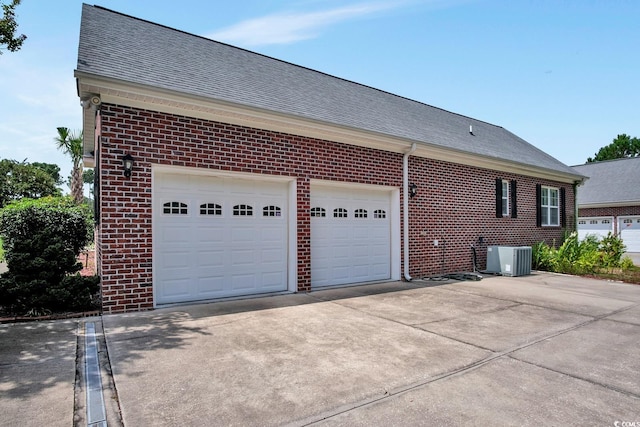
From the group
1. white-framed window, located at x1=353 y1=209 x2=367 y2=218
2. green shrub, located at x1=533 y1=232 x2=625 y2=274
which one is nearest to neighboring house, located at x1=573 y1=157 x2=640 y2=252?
green shrub, located at x1=533 y1=232 x2=625 y2=274

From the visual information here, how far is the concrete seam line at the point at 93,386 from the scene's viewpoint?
2.68m

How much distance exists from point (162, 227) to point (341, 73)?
8993 millimetres

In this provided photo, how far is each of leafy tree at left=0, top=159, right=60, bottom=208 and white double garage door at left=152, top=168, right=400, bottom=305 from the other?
1481 inches

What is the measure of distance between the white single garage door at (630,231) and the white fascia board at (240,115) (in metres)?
16.9

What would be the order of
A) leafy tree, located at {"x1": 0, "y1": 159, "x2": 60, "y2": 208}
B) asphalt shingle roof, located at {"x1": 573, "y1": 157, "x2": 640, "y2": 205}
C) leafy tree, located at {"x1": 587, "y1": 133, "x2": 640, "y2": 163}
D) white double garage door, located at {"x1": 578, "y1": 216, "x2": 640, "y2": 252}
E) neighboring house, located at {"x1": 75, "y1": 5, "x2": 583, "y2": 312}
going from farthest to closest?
leafy tree, located at {"x1": 587, "y1": 133, "x2": 640, "y2": 163}
leafy tree, located at {"x1": 0, "y1": 159, "x2": 60, "y2": 208}
asphalt shingle roof, located at {"x1": 573, "y1": 157, "x2": 640, "y2": 205}
white double garage door, located at {"x1": 578, "y1": 216, "x2": 640, "y2": 252}
neighboring house, located at {"x1": 75, "y1": 5, "x2": 583, "y2": 312}

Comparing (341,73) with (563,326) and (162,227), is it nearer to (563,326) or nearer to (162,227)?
(162,227)

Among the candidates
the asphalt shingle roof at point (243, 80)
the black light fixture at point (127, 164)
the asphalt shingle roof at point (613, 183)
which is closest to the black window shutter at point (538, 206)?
the asphalt shingle roof at point (243, 80)

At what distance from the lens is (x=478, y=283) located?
9234 mm

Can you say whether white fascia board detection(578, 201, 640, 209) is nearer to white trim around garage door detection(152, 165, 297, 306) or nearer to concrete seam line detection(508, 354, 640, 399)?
white trim around garage door detection(152, 165, 297, 306)

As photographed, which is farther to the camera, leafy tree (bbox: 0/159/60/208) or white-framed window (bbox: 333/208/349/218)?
leafy tree (bbox: 0/159/60/208)

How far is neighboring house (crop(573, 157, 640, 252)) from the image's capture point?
2072 centimetres

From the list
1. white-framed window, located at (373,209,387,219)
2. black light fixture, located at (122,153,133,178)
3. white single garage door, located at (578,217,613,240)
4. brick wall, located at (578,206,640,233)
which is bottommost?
white single garage door, located at (578,217,613,240)

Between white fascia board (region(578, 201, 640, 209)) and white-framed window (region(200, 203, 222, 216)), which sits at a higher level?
white fascia board (region(578, 201, 640, 209))

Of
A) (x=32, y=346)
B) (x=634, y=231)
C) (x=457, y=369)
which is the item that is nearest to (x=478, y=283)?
(x=457, y=369)
